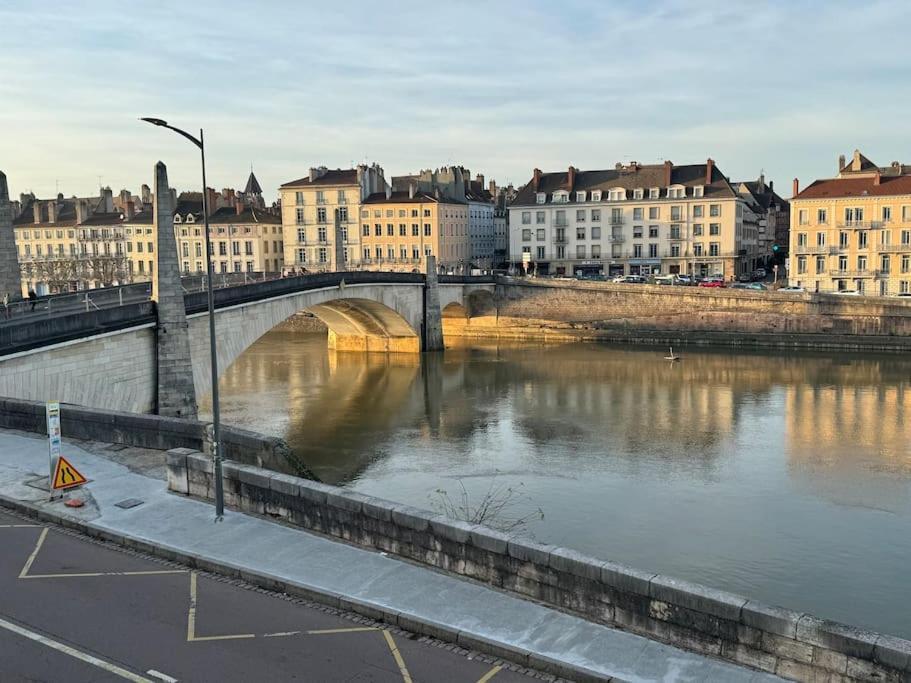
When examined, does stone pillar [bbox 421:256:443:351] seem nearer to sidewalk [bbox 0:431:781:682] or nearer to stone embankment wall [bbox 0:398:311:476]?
stone embankment wall [bbox 0:398:311:476]

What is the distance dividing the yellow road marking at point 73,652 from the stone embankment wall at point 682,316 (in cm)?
5470

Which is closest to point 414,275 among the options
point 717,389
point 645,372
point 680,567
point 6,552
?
point 645,372

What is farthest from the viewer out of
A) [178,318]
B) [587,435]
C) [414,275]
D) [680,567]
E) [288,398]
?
[414,275]

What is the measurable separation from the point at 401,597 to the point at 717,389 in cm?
3467

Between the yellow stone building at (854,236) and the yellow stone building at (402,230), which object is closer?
the yellow stone building at (854,236)

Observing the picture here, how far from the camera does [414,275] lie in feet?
192

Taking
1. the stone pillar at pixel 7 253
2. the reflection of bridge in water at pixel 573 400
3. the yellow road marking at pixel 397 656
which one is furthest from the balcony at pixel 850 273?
the yellow road marking at pixel 397 656

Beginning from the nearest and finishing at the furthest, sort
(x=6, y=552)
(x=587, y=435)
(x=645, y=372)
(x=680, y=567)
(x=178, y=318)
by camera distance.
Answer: (x=6, y=552)
(x=680, y=567)
(x=178, y=318)
(x=587, y=435)
(x=645, y=372)

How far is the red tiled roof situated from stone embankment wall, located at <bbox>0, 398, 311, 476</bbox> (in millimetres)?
59556

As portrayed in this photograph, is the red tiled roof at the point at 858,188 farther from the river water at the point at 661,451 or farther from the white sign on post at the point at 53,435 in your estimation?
the white sign on post at the point at 53,435

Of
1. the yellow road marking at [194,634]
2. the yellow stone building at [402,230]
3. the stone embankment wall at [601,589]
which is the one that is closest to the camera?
the stone embankment wall at [601,589]

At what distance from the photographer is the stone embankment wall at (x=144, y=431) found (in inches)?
645

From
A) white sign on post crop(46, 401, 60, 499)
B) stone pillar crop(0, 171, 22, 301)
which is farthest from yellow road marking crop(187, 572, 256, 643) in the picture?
stone pillar crop(0, 171, 22, 301)

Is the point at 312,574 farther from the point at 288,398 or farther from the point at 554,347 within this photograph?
the point at 554,347
